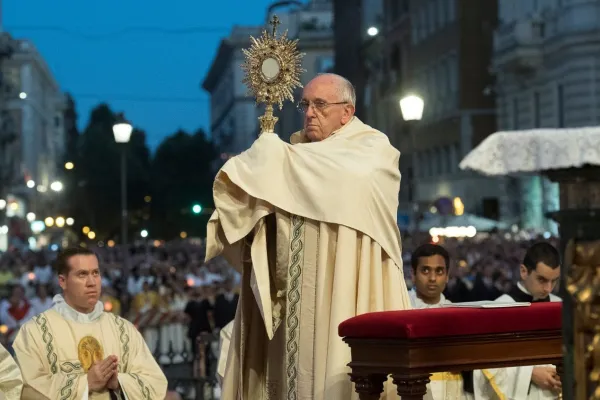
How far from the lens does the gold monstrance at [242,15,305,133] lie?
731 centimetres

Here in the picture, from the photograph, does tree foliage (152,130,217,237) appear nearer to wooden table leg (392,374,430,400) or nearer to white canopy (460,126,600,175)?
wooden table leg (392,374,430,400)

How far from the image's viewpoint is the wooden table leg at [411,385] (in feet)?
18.9

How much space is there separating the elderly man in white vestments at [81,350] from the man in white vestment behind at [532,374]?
6.28 feet

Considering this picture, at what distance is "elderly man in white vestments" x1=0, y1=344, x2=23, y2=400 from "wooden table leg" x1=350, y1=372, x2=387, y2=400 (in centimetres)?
203

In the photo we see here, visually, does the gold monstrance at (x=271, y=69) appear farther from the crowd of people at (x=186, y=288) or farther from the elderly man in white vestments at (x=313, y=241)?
the crowd of people at (x=186, y=288)

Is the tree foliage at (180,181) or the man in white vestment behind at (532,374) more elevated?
the tree foliage at (180,181)

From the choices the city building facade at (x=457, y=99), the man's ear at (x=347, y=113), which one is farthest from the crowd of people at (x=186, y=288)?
the city building facade at (x=457, y=99)

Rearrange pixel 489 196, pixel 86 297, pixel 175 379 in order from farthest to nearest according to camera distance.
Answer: pixel 489 196
pixel 175 379
pixel 86 297

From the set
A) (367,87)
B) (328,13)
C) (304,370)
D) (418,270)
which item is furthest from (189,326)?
(328,13)

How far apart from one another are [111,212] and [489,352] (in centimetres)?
8218

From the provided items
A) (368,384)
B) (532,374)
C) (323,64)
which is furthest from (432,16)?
(368,384)

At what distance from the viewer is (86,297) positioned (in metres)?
8.22

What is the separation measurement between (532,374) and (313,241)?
205 cm

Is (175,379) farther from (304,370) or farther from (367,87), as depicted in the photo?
(367,87)
